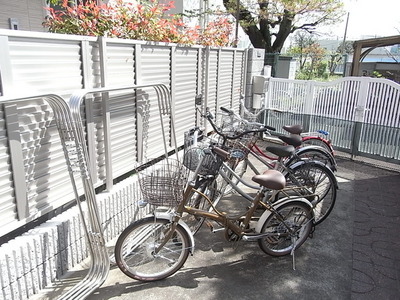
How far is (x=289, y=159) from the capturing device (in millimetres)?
3801

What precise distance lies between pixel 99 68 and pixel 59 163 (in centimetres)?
91

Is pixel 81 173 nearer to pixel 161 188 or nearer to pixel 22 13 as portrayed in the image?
pixel 161 188

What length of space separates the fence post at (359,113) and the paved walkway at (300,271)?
233 cm

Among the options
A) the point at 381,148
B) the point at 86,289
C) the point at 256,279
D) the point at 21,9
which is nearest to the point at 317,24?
the point at 381,148

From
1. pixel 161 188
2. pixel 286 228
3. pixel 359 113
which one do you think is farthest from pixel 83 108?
pixel 359 113

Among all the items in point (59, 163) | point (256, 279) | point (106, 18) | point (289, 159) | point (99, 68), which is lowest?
point (256, 279)

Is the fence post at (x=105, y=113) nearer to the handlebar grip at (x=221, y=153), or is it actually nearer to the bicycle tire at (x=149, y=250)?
the bicycle tire at (x=149, y=250)

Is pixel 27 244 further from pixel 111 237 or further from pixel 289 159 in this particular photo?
pixel 289 159

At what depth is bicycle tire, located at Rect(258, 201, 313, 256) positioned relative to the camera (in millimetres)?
3045

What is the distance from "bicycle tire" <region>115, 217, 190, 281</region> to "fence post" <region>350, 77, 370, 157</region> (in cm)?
458

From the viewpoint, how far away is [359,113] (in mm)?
6242

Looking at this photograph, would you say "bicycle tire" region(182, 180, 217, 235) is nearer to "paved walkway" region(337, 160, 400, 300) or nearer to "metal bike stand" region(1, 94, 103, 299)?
"metal bike stand" region(1, 94, 103, 299)

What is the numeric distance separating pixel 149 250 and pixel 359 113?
517 cm

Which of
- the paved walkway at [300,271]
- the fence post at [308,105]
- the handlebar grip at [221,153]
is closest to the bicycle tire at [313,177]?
the paved walkway at [300,271]
